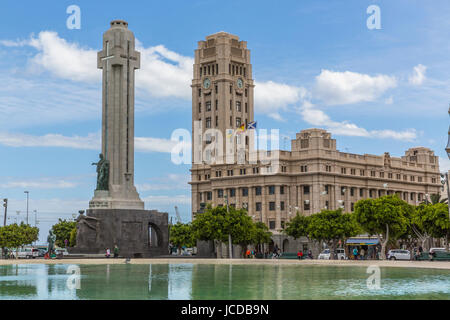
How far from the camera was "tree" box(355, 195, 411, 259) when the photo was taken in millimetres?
68250

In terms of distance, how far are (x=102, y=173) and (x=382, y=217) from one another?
30374 millimetres

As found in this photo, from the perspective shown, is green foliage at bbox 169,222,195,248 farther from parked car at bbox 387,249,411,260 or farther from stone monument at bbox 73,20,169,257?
parked car at bbox 387,249,411,260

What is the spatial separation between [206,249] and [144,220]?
12.8 meters

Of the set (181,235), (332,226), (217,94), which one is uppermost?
(217,94)

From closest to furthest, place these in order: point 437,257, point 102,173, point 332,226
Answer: point 437,257
point 102,173
point 332,226

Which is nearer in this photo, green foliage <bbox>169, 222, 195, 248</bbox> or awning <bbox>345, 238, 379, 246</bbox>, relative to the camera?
awning <bbox>345, 238, 379, 246</bbox>

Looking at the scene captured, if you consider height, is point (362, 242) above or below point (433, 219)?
below

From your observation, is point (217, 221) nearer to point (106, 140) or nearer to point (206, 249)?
point (206, 249)

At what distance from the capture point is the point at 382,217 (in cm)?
6812

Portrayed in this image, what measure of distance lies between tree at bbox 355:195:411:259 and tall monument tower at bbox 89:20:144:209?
2424 centimetres

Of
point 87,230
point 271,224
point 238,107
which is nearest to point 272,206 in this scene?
point 271,224

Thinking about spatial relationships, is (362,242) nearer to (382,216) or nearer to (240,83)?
(382,216)

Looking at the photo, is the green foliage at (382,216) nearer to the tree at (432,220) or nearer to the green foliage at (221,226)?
the tree at (432,220)

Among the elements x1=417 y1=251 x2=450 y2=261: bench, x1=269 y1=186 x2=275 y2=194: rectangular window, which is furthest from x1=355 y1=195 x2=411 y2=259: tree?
x1=269 y1=186 x2=275 y2=194: rectangular window
